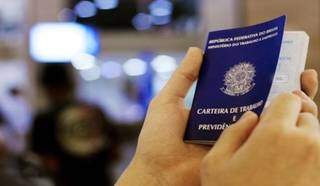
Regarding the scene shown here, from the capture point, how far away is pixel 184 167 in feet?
3.54

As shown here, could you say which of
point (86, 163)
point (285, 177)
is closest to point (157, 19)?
point (86, 163)

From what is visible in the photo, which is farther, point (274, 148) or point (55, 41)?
point (55, 41)

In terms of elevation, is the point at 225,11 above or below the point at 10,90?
above

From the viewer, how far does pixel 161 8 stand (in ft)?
15.1

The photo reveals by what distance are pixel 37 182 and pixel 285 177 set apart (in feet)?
3.81

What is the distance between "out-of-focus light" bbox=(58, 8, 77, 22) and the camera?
4504 mm

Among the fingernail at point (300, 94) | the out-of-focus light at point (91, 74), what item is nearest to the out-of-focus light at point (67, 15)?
the out-of-focus light at point (91, 74)

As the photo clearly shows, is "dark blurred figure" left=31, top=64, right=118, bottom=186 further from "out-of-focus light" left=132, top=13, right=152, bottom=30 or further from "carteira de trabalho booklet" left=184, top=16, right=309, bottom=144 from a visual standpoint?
"carteira de trabalho booklet" left=184, top=16, right=309, bottom=144

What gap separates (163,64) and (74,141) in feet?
4.48

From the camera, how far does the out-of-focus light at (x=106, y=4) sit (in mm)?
4500

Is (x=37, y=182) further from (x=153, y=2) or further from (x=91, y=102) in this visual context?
(x=153, y=2)

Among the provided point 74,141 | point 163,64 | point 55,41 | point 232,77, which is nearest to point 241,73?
point 232,77

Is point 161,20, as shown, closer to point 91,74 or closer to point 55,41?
point 91,74

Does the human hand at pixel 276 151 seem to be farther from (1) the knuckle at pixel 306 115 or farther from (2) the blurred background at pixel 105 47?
(2) the blurred background at pixel 105 47
